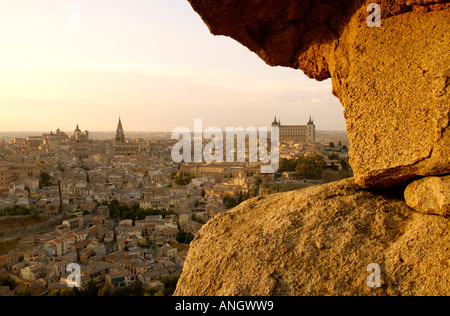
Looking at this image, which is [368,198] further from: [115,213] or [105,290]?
[115,213]

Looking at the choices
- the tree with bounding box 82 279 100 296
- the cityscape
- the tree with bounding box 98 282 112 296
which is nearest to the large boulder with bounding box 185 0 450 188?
the cityscape

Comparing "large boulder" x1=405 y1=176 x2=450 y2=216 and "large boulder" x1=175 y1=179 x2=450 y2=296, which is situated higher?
"large boulder" x1=405 y1=176 x2=450 y2=216

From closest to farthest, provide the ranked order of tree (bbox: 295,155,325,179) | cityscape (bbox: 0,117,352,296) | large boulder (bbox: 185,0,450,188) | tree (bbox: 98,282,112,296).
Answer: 1. large boulder (bbox: 185,0,450,188)
2. tree (bbox: 98,282,112,296)
3. cityscape (bbox: 0,117,352,296)
4. tree (bbox: 295,155,325,179)

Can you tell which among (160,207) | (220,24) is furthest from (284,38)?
(160,207)

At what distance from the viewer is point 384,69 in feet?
7.99

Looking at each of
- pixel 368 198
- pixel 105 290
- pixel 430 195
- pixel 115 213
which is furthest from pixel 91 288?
pixel 430 195

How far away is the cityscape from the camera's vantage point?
58.0 ft

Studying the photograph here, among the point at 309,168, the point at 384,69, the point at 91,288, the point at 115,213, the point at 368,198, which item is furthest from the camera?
the point at 115,213

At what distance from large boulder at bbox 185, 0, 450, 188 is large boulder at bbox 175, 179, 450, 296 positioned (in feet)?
0.71

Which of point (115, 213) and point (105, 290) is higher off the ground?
point (115, 213)

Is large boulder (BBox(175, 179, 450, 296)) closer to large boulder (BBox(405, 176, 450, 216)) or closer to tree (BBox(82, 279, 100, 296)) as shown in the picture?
large boulder (BBox(405, 176, 450, 216))

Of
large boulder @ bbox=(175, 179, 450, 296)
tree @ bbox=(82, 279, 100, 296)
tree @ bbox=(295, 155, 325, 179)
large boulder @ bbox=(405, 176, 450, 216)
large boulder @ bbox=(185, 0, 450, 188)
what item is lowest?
tree @ bbox=(82, 279, 100, 296)

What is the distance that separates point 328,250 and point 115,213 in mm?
29283

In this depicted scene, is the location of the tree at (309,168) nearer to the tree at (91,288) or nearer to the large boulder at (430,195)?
the tree at (91,288)
